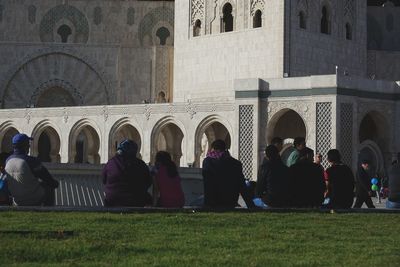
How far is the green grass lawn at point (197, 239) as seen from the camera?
25.1 feet

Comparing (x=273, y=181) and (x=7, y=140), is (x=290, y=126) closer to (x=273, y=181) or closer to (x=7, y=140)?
(x=7, y=140)

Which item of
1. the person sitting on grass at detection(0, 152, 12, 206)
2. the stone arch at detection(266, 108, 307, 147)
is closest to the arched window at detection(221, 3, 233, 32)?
the stone arch at detection(266, 108, 307, 147)

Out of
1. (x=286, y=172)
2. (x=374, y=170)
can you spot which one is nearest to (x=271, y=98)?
(x=374, y=170)

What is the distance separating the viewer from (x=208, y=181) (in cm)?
1254

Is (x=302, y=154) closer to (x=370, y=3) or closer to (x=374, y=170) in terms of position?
(x=374, y=170)

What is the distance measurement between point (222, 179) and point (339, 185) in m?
1.79

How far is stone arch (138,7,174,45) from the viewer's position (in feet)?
131

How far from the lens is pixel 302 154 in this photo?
13.4 m

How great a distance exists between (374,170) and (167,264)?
23.4m

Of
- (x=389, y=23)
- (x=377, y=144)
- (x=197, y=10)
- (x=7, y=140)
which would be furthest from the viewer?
(x=389, y=23)

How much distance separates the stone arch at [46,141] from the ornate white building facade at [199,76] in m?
0.05

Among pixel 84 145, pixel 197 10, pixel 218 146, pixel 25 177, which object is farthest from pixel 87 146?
pixel 25 177

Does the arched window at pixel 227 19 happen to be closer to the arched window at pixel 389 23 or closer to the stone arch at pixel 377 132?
the stone arch at pixel 377 132

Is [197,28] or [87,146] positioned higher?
[197,28]
